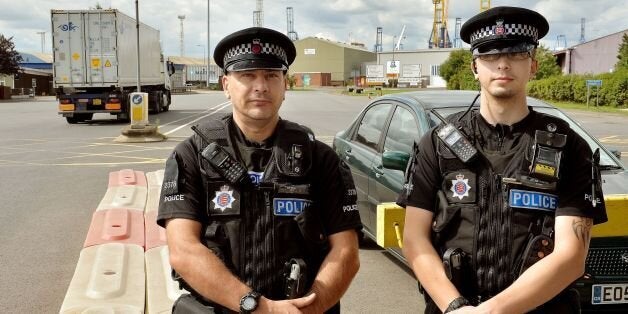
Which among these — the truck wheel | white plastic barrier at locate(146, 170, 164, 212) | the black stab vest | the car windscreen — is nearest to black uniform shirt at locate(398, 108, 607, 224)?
the black stab vest

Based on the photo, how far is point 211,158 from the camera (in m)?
2.30

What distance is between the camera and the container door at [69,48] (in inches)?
841

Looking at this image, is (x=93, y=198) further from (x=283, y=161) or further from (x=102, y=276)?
(x=283, y=161)

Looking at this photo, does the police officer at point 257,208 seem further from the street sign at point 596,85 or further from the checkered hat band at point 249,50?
the street sign at point 596,85

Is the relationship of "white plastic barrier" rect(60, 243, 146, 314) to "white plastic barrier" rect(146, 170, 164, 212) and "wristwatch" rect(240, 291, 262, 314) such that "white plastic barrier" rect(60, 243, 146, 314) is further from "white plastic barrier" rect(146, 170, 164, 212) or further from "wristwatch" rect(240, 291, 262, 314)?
"wristwatch" rect(240, 291, 262, 314)

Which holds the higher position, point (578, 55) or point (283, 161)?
point (578, 55)

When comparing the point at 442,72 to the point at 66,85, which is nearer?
the point at 66,85

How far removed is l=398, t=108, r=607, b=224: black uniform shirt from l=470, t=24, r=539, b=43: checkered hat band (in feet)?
0.99

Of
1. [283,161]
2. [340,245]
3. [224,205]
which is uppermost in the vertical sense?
[283,161]

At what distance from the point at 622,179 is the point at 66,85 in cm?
2033

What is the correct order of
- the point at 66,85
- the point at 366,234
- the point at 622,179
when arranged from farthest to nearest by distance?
the point at 66,85 → the point at 366,234 → the point at 622,179

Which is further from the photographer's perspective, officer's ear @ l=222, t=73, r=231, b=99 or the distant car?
the distant car

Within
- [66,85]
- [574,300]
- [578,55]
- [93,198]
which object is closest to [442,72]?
[578,55]

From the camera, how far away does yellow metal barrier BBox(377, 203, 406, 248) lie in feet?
11.6
